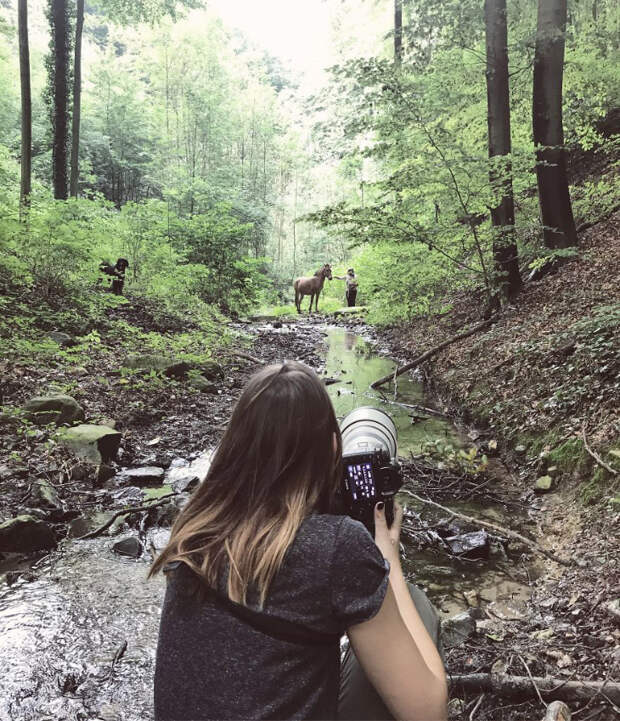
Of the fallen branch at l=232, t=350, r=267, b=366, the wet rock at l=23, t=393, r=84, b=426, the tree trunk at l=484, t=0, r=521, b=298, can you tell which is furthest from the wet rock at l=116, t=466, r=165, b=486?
the tree trunk at l=484, t=0, r=521, b=298

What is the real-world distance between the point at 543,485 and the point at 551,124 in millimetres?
6292

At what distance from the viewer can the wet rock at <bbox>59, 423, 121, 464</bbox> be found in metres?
5.23

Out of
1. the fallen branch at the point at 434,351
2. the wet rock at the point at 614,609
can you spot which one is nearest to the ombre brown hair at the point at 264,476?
the wet rock at the point at 614,609

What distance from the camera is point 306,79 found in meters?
47.3

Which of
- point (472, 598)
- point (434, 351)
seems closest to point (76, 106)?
point (434, 351)

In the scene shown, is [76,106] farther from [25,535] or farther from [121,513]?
[25,535]

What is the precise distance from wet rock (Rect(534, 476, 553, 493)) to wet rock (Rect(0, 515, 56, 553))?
3.90 m

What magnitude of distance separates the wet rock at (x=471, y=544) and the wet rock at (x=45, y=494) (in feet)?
10.4

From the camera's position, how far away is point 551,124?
827 centimetres

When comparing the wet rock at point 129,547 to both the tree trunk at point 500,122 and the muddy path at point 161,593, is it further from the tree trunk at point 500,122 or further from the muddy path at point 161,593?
the tree trunk at point 500,122

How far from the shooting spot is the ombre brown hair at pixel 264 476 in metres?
1.26

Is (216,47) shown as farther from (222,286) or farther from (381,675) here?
(381,675)

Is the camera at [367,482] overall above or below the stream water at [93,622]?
above

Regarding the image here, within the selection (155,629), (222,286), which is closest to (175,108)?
(222,286)
